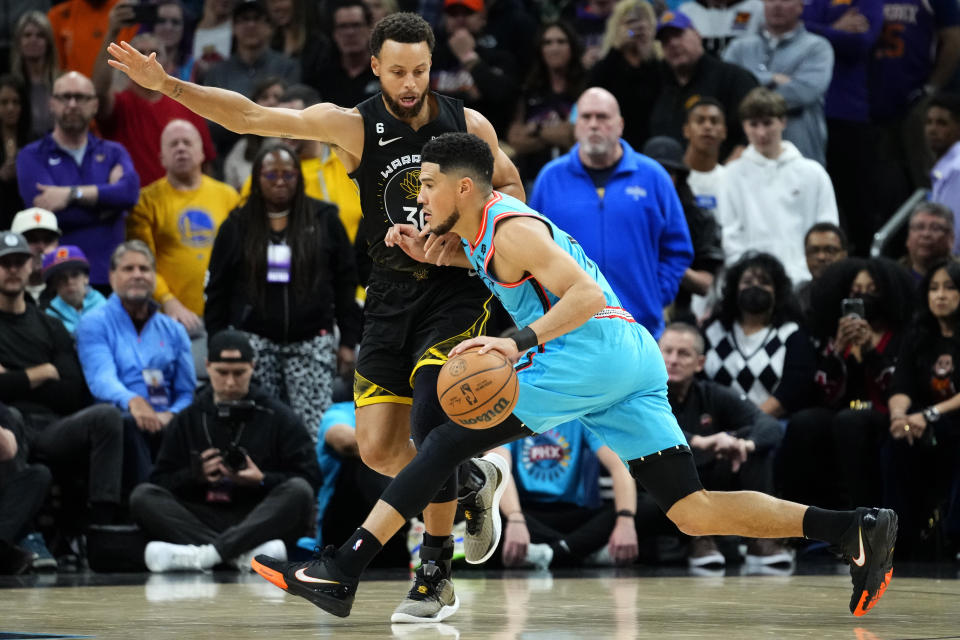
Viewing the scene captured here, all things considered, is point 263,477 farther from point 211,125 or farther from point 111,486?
point 211,125

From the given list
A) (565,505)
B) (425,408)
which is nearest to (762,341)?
(565,505)

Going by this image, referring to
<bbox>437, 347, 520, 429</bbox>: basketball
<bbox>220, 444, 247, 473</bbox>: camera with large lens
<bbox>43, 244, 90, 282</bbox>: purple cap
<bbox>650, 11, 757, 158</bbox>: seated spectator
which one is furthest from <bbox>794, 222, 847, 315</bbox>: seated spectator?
<bbox>437, 347, 520, 429</bbox>: basketball

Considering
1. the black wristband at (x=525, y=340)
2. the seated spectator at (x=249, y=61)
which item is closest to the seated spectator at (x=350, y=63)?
the seated spectator at (x=249, y=61)

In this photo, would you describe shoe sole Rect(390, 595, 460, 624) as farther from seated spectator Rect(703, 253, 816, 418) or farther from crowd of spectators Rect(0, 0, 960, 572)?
seated spectator Rect(703, 253, 816, 418)

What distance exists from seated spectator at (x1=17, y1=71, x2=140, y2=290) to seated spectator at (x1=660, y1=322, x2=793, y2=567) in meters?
3.86

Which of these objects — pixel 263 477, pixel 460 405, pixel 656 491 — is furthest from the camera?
pixel 263 477

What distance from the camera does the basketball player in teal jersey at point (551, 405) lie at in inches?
193

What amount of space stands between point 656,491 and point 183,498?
3963 millimetres

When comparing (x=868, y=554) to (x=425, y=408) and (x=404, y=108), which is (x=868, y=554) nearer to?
(x=425, y=408)

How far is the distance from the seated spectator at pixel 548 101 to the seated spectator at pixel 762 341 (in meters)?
2.17

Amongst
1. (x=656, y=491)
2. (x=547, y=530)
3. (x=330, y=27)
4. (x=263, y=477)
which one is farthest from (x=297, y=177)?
(x=656, y=491)

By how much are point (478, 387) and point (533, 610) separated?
4.58ft

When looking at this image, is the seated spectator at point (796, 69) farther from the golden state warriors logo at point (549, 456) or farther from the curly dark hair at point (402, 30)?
A: the curly dark hair at point (402, 30)

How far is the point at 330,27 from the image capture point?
11.9 m
